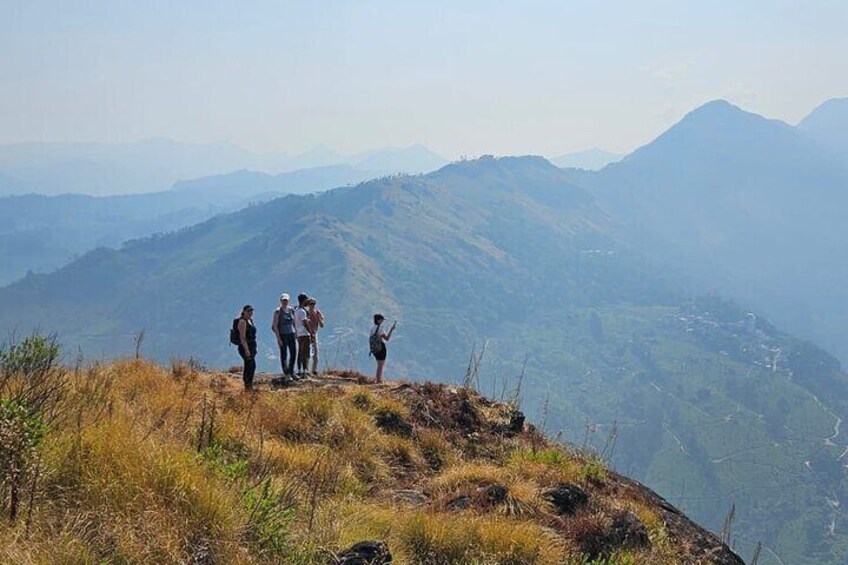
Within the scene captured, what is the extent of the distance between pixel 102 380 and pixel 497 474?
556 cm

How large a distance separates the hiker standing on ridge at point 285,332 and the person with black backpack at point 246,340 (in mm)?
1822

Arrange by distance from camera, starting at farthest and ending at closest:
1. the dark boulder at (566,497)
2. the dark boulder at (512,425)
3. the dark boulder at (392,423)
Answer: the dark boulder at (512,425) → the dark boulder at (392,423) → the dark boulder at (566,497)

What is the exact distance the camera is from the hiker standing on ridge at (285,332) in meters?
17.6

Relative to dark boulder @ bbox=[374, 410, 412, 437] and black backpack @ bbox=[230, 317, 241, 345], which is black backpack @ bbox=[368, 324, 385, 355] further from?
dark boulder @ bbox=[374, 410, 412, 437]

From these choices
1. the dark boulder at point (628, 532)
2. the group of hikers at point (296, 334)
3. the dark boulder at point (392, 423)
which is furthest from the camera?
the group of hikers at point (296, 334)

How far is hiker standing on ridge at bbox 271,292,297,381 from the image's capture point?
57.6 feet

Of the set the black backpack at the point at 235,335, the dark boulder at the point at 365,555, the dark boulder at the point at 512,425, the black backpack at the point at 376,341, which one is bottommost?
the dark boulder at the point at 512,425

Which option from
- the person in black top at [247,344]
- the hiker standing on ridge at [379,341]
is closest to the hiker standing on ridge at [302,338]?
the hiker standing on ridge at [379,341]

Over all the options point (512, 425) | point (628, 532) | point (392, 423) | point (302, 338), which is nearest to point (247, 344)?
point (302, 338)

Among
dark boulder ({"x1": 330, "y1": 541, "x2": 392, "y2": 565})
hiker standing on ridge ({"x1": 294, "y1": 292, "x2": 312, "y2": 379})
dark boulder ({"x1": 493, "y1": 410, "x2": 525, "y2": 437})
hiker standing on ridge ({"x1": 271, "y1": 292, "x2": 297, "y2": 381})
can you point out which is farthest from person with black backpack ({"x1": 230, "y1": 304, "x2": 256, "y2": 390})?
dark boulder ({"x1": 330, "y1": 541, "x2": 392, "y2": 565})

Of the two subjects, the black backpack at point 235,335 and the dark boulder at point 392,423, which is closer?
the dark boulder at point 392,423

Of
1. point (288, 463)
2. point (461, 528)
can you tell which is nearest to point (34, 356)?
point (288, 463)

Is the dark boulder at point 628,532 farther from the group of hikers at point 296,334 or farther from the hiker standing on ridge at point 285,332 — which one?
the hiker standing on ridge at point 285,332

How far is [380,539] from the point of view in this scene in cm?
643
